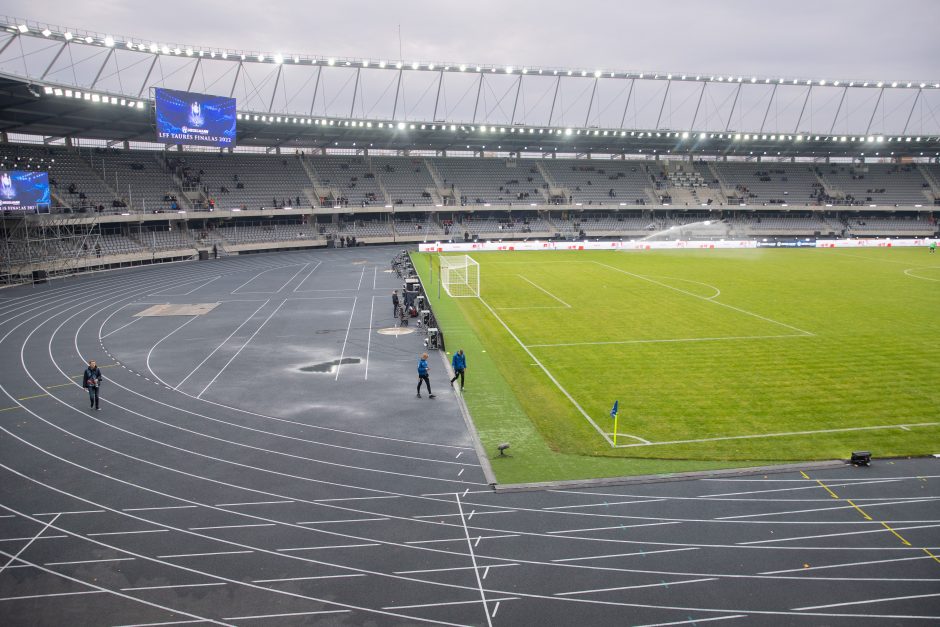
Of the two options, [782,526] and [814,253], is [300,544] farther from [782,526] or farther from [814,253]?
[814,253]

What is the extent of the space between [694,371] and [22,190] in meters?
41.4

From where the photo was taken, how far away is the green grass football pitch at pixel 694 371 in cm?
1419

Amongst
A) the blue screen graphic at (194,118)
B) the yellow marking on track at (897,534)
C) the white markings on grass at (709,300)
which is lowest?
the yellow marking on track at (897,534)

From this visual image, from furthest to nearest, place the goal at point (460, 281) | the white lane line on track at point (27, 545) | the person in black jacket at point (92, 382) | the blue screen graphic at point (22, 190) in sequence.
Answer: the blue screen graphic at point (22, 190)
the goal at point (460, 281)
the person in black jacket at point (92, 382)
the white lane line on track at point (27, 545)

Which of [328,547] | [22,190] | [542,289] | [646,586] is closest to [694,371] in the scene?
[646,586]

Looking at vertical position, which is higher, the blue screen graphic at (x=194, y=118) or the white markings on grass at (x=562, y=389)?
the blue screen graphic at (x=194, y=118)

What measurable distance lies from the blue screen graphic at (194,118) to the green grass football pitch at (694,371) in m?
27.0

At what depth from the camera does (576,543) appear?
407 inches

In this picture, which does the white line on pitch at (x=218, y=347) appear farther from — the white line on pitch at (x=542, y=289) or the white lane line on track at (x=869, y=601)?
the white lane line on track at (x=869, y=601)

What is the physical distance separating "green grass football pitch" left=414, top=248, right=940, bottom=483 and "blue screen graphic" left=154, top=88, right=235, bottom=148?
27.0 metres

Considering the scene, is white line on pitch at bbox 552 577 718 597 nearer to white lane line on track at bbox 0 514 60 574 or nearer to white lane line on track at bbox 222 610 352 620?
white lane line on track at bbox 222 610 352 620

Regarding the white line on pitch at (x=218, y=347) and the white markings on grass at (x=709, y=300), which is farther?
the white markings on grass at (x=709, y=300)

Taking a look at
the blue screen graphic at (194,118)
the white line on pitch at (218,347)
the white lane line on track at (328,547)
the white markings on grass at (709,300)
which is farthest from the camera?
the blue screen graphic at (194,118)

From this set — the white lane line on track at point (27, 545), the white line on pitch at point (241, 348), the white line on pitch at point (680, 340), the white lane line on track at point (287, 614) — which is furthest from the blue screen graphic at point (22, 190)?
the white lane line on track at point (287, 614)
